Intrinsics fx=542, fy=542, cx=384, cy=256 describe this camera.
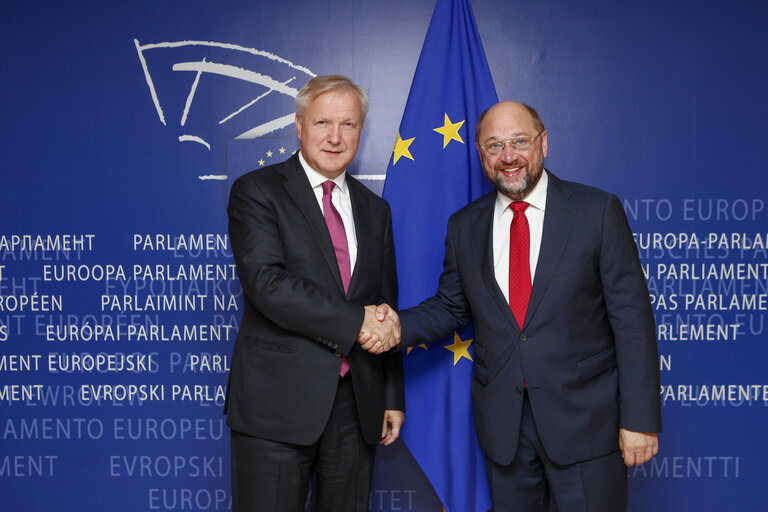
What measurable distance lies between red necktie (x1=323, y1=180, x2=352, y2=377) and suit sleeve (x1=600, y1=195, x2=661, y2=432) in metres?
0.81

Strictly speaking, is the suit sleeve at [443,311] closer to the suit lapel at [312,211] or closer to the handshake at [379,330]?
the handshake at [379,330]

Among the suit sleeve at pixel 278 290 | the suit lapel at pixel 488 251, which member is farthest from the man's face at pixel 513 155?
the suit sleeve at pixel 278 290

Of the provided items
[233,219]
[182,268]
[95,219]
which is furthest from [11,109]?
[233,219]

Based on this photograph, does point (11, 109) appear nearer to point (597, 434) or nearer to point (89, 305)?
point (89, 305)

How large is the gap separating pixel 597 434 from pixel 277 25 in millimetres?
2171

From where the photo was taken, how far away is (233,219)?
177 centimetres

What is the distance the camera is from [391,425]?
2.02 m

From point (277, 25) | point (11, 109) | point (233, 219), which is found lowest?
point (233, 219)

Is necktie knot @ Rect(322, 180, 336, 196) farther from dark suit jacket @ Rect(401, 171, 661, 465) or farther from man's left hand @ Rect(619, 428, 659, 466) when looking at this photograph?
man's left hand @ Rect(619, 428, 659, 466)

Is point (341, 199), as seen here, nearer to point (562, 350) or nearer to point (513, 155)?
point (513, 155)

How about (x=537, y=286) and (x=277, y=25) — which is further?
(x=277, y=25)

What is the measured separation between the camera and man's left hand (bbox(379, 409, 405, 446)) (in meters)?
1.99

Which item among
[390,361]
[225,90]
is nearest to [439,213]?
[390,361]

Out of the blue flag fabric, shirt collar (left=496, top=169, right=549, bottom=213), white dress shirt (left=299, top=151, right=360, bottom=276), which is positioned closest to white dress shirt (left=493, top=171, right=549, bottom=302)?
shirt collar (left=496, top=169, right=549, bottom=213)
